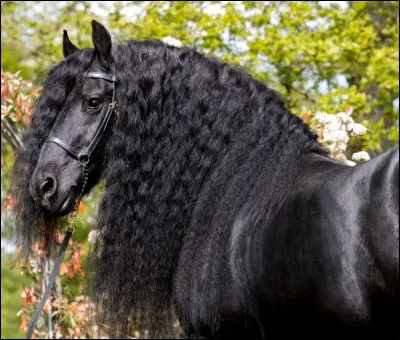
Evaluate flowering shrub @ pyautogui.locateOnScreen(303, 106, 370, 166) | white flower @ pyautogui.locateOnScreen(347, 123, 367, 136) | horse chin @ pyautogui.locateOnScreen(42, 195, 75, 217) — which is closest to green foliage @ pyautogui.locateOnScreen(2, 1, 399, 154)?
flowering shrub @ pyautogui.locateOnScreen(303, 106, 370, 166)

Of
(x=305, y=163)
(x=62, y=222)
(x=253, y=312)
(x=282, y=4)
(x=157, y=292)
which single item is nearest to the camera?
(x=253, y=312)

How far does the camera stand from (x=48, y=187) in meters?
3.32

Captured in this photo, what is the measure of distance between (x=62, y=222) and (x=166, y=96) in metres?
0.93

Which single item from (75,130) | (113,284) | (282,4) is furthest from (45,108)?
(282,4)

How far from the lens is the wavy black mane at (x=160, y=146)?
3266mm

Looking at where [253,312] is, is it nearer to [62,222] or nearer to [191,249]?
[191,249]

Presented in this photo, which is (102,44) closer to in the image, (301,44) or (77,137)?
(77,137)

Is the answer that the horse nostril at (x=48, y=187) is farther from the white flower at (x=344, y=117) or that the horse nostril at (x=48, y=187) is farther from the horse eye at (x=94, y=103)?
the white flower at (x=344, y=117)

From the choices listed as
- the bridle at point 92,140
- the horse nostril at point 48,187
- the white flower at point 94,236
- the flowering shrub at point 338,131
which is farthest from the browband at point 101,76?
the flowering shrub at point 338,131

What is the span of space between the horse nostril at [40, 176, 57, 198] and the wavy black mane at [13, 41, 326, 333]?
0.54 ft

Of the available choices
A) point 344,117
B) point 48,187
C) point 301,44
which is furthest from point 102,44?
point 301,44

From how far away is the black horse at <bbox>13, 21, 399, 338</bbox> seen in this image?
2904mm

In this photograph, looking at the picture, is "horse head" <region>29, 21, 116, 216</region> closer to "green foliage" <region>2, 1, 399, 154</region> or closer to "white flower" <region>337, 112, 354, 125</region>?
"white flower" <region>337, 112, 354, 125</region>

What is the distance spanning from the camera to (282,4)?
368 inches
